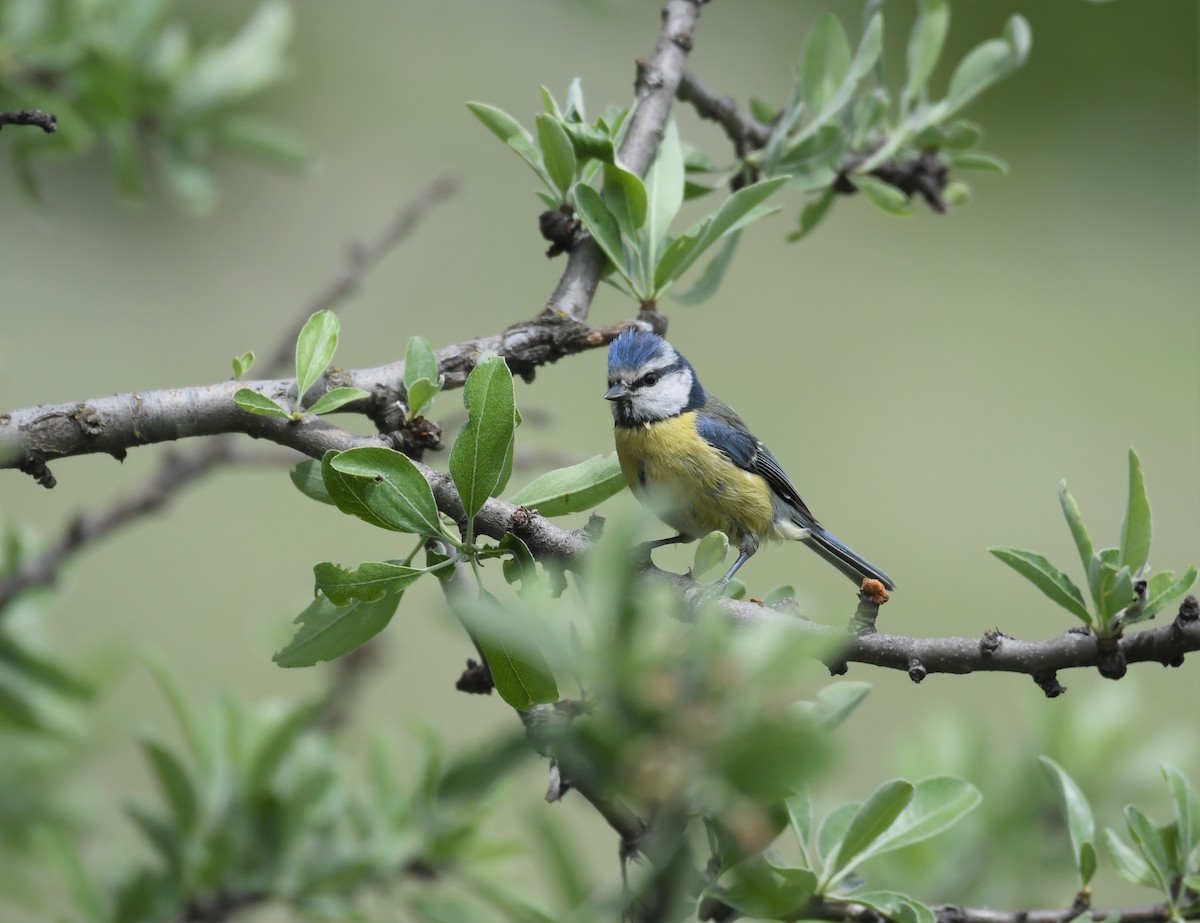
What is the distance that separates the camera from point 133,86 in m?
1.42

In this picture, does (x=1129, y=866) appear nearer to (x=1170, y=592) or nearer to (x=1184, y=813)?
(x=1184, y=813)

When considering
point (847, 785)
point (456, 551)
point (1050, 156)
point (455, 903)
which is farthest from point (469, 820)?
point (1050, 156)

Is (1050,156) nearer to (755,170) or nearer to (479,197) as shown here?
(479,197)

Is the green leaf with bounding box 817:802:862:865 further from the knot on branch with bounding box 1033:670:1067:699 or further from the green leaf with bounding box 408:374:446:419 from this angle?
the green leaf with bounding box 408:374:446:419

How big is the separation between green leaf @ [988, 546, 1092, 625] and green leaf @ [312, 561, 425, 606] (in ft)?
1.33

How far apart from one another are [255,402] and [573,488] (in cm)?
25

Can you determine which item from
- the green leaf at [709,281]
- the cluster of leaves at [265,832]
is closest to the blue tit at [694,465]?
the green leaf at [709,281]

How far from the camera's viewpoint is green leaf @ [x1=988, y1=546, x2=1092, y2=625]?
29.1 inches

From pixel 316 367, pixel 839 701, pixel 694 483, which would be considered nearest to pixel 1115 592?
pixel 839 701

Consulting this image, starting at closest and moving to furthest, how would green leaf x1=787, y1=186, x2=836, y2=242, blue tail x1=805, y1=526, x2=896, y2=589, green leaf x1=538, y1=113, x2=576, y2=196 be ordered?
1. green leaf x1=538, y1=113, x2=576, y2=196
2. green leaf x1=787, y1=186, x2=836, y2=242
3. blue tail x1=805, y1=526, x2=896, y2=589

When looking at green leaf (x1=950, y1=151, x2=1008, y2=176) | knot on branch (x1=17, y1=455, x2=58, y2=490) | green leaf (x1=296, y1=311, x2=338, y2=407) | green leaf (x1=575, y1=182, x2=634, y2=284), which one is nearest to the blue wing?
green leaf (x1=950, y1=151, x2=1008, y2=176)

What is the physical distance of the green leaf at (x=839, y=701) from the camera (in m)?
0.87

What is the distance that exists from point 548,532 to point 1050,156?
5784 millimetres

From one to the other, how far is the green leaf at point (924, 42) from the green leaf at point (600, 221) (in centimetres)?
51
